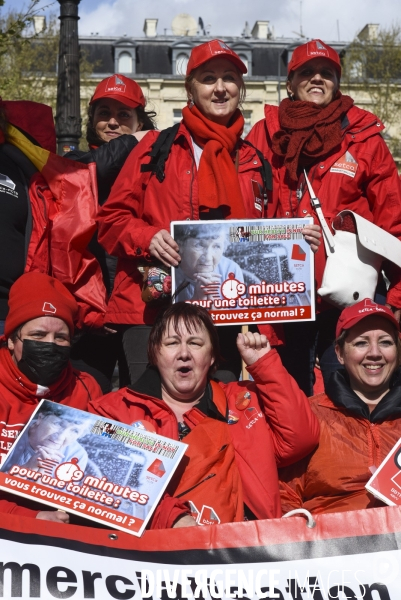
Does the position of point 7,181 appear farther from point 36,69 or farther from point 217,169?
point 36,69

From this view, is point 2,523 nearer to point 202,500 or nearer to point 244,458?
point 202,500

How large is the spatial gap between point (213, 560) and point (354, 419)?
48.2 inches

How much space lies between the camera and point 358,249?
15.3 ft

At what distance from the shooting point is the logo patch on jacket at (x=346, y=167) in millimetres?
4848

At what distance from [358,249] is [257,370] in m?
1.01

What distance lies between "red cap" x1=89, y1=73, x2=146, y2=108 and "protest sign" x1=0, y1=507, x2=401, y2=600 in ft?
9.74

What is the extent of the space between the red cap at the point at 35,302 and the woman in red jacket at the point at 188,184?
40 centimetres

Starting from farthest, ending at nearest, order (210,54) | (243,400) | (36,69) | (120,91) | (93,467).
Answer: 1. (36,69)
2. (120,91)
3. (210,54)
4. (243,400)
5. (93,467)

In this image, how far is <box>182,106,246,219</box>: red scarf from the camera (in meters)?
4.60

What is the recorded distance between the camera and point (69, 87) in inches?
371

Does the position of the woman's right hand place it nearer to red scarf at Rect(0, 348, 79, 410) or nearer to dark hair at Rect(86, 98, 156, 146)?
red scarf at Rect(0, 348, 79, 410)

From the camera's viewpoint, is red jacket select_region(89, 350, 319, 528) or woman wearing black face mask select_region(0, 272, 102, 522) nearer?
red jacket select_region(89, 350, 319, 528)

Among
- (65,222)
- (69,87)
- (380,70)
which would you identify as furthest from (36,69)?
(65,222)

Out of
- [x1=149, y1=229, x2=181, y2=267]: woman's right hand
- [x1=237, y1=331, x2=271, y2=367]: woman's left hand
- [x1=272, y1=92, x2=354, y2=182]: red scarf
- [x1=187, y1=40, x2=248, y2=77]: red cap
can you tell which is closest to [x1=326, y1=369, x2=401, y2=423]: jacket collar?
[x1=237, y1=331, x2=271, y2=367]: woman's left hand
